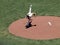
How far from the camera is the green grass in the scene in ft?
43.1

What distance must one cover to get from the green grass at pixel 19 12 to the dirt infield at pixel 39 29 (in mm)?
371

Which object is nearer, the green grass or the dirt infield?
the green grass

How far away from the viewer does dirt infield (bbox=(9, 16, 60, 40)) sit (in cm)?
1357

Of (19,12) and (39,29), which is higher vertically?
(19,12)

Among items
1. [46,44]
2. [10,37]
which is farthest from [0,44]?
[46,44]

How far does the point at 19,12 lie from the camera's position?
17875 mm

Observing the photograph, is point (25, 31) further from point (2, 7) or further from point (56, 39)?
point (2, 7)

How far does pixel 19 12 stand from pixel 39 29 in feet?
13.1

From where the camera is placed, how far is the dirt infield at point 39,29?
1357 centimetres

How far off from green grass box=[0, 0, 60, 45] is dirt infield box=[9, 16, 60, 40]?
0.37 meters

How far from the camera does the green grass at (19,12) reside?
13130 mm

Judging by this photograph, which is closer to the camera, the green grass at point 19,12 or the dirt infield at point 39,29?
the green grass at point 19,12

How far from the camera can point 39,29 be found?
1426 centimetres

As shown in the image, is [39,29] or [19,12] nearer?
[39,29]
